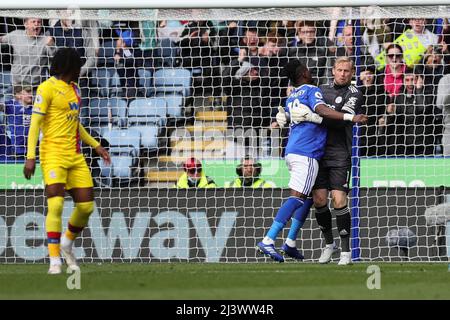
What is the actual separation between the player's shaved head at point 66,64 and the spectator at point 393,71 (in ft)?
18.4

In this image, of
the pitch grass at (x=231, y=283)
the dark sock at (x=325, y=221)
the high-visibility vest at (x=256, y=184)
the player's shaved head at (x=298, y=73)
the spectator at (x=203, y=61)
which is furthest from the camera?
the spectator at (x=203, y=61)

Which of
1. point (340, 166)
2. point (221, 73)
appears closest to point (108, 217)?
point (221, 73)

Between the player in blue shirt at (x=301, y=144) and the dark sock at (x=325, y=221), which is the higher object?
the player in blue shirt at (x=301, y=144)

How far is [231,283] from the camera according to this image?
28.8 ft

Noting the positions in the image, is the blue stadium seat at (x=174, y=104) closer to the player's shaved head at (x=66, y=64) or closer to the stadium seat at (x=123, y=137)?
the stadium seat at (x=123, y=137)

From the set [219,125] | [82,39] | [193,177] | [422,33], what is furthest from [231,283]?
[422,33]

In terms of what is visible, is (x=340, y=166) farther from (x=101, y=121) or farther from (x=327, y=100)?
(x=101, y=121)

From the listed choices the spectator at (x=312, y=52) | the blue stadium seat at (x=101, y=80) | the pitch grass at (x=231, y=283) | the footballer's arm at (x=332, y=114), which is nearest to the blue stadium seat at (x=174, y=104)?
the blue stadium seat at (x=101, y=80)

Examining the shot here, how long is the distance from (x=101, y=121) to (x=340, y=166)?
3.98 metres

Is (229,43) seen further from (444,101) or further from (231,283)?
(231,283)

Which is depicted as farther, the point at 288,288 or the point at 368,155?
the point at 368,155

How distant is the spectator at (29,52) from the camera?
1442 centimetres

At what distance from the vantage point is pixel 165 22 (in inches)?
615

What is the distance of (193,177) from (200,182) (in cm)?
16
